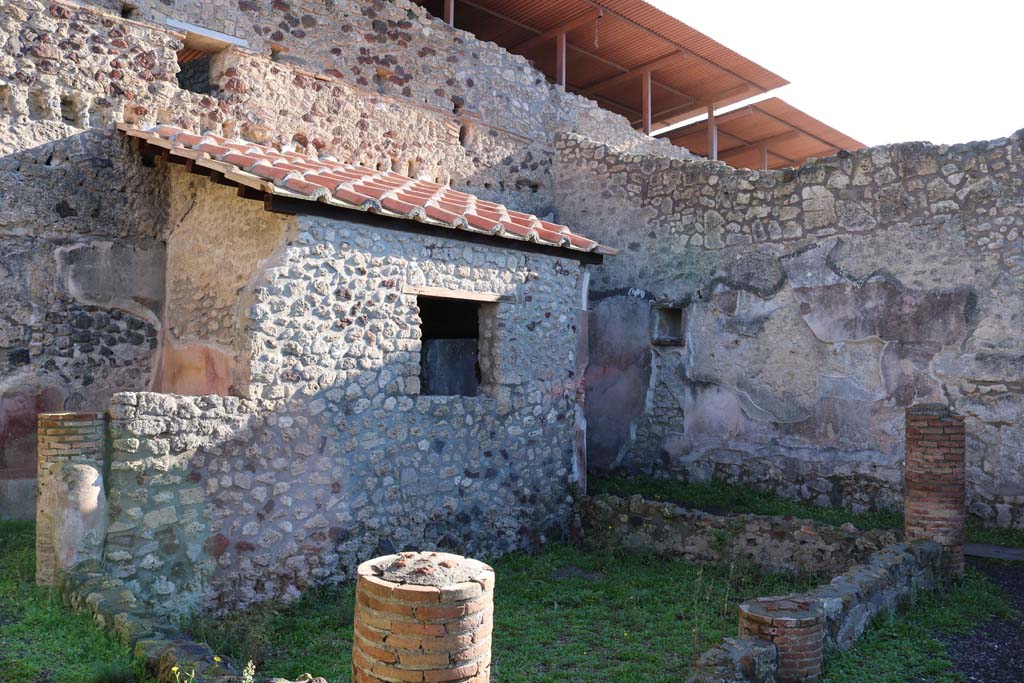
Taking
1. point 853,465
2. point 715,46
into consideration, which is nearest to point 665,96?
point 715,46

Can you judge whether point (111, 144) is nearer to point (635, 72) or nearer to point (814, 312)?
point (814, 312)

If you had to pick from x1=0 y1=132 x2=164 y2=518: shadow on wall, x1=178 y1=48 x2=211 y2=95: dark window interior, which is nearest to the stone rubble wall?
x1=178 y1=48 x2=211 y2=95: dark window interior

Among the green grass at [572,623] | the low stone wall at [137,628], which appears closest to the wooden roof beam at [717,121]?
the green grass at [572,623]

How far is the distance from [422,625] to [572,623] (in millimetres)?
2824

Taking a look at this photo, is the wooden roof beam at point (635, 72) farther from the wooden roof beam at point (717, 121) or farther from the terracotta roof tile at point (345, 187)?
the terracotta roof tile at point (345, 187)

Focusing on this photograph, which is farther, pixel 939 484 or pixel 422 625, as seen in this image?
pixel 939 484

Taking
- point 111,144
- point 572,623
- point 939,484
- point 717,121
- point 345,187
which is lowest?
point 572,623

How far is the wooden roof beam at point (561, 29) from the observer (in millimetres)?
11539

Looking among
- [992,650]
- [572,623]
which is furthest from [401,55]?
[992,650]

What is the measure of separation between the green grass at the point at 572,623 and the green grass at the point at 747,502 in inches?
63.8

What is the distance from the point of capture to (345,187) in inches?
241

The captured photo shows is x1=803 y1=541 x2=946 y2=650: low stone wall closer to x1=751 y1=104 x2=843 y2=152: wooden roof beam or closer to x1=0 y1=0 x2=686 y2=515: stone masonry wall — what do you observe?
x1=0 y1=0 x2=686 y2=515: stone masonry wall

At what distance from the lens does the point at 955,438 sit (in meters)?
6.28

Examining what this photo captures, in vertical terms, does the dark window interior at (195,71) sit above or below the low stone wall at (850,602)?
above
